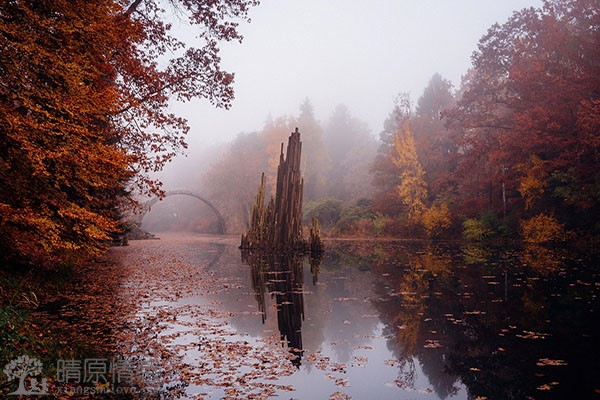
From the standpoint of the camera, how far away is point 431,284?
1167cm

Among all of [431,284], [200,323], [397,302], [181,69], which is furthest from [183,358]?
[181,69]

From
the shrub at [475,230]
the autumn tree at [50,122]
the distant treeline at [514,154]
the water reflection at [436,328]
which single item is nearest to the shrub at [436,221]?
the distant treeline at [514,154]

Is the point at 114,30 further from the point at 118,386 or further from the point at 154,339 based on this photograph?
the point at 118,386

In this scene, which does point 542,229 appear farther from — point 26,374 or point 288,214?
point 26,374

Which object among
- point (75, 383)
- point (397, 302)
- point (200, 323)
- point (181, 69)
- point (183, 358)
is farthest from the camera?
point (181, 69)

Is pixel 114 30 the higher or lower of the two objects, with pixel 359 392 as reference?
higher

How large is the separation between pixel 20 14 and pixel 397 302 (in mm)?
9584

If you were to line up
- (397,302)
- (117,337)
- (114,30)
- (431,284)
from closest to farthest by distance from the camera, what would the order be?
(117,337)
(114,30)
(397,302)
(431,284)

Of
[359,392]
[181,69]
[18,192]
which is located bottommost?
[359,392]

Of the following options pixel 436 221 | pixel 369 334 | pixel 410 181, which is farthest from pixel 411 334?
pixel 410 181

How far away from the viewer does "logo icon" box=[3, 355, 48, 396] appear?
4398 millimetres

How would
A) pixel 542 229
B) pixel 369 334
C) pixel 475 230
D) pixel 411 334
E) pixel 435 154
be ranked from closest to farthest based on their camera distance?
1. pixel 411 334
2. pixel 369 334
3. pixel 542 229
4. pixel 475 230
5. pixel 435 154

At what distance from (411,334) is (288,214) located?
14.6 meters

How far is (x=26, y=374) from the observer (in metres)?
4.75
